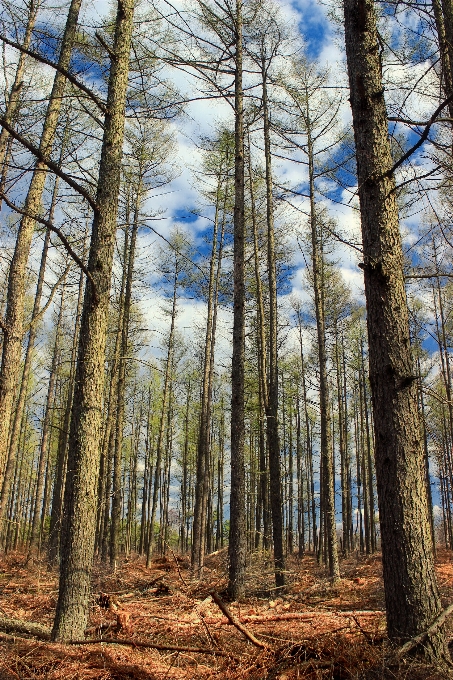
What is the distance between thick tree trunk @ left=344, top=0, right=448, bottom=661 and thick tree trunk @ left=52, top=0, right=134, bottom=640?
101 inches

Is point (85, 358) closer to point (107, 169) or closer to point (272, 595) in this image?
point (107, 169)

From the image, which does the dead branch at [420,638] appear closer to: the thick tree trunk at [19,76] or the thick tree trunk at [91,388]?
the thick tree trunk at [91,388]

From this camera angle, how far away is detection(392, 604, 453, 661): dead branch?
281 centimetres

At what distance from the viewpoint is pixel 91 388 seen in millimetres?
4641

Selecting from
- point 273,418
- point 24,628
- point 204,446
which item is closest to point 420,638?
point 24,628

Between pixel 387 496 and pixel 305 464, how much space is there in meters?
26.3

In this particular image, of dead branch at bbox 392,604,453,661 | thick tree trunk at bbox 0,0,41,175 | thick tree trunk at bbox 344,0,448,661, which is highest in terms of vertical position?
thick tree trunk at bbox 0,0,41,175

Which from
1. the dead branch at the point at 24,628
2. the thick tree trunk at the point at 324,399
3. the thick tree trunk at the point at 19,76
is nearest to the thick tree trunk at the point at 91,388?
the dead branch at the point at 24,628

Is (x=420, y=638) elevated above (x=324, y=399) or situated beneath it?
situated beneath

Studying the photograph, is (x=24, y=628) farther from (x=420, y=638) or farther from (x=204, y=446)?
(x=204, y=446)

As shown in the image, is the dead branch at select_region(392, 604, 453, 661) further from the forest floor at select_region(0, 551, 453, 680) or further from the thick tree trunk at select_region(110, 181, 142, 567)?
the thick tree trunk at select_region(110, 181, 142, 567)

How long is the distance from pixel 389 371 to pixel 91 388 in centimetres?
276

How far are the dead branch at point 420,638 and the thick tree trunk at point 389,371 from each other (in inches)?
1.4

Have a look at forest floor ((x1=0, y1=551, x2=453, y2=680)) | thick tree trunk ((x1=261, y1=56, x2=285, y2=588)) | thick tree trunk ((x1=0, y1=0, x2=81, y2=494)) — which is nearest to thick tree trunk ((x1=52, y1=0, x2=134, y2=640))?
forest floor ((x1=0, y1=551, x2=453, y2=680))
